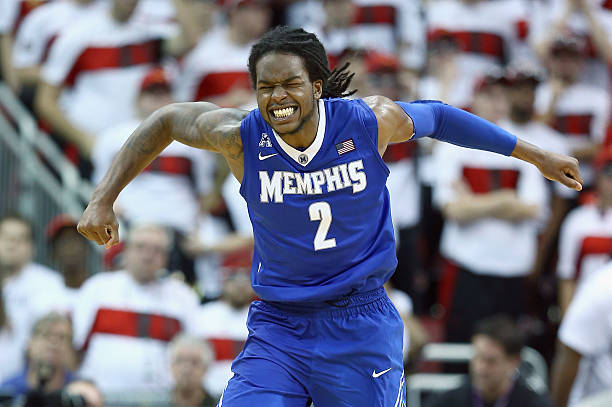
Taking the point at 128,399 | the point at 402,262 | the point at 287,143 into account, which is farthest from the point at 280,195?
the point at 402,262

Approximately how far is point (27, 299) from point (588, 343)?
437cm

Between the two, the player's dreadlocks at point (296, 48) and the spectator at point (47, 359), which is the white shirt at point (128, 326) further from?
the player's dreadlocks at point (296, 48)

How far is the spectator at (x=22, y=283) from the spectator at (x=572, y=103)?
15.3ft

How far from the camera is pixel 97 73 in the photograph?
9.15 meters

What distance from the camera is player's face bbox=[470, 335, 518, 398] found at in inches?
275

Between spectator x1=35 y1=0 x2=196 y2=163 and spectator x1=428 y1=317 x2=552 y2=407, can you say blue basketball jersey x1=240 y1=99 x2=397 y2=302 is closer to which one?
spectator x1=428 y1=317 x2=552 y2=407

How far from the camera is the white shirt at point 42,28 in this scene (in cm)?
952

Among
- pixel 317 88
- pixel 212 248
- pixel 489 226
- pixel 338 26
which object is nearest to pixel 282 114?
pixel 317 88

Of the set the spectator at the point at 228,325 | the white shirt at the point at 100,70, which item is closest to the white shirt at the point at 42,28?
the white shirt at the point at 100,70

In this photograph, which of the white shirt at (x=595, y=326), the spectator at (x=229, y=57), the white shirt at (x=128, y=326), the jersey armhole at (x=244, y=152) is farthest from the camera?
the spectator at (x=229, y=57)

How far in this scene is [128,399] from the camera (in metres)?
7.05

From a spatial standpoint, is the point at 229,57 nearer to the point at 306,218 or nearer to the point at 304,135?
the point at 304,135

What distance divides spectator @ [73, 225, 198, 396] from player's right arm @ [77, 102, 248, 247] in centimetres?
311

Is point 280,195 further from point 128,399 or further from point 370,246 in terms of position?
point 128,399
